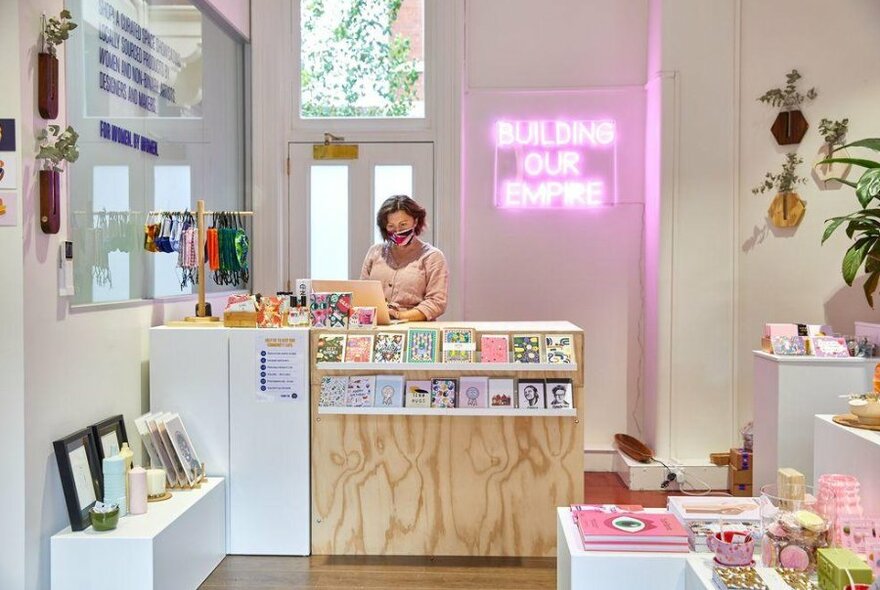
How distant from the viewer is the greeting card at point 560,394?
11.7 ft

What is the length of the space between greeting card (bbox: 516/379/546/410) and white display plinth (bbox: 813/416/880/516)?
1338 mm

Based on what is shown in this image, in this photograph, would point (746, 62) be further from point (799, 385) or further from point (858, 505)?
point (858, 505)

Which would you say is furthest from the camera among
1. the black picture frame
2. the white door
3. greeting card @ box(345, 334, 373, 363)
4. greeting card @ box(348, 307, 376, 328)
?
the white door

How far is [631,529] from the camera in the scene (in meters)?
2.25

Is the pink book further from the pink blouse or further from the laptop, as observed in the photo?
the pink blouse

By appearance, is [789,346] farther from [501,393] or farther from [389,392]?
[389,392]

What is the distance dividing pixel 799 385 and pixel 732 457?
3.58ft

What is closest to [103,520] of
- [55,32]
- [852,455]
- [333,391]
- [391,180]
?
[333,391]

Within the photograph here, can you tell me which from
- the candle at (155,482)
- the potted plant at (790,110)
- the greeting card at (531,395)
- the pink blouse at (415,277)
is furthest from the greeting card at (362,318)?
the potted plant at (790,110)

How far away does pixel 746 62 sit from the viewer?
511 centimetres

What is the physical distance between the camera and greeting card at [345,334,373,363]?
12.0 feet

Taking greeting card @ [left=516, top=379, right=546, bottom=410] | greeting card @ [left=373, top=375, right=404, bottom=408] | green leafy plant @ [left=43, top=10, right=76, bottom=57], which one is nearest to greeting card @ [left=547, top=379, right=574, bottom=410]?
greeting card @ [left=516, top=379, right=546, bottom=410]

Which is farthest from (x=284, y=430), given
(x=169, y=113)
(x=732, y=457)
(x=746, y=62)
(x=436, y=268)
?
(x=746, y=62)

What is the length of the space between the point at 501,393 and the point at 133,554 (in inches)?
68.6
